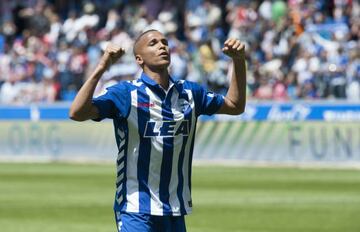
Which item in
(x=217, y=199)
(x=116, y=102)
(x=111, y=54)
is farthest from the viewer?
(x=217, y=199)

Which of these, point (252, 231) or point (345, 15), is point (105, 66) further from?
point (345, 15)

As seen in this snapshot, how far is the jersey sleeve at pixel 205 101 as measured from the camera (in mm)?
7156

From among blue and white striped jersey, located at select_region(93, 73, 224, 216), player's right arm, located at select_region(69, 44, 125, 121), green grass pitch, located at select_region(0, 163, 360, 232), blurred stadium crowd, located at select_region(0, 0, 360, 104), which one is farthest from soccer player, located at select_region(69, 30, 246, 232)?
blurred stadium crowd, located at select_region(0, 0, 360, 104)

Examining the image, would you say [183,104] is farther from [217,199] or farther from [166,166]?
[217,199]

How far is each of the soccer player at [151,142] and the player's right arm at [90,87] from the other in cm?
14

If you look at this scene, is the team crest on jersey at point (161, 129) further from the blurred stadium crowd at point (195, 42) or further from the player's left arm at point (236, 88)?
the blurred stadium crowd at point (195, 42)

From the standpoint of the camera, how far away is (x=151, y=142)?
271 inches

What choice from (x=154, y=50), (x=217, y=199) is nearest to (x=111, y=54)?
(x=154, y=50)

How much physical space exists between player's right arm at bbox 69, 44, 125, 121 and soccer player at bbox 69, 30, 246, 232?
0.47ft

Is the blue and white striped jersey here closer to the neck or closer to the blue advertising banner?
the neck

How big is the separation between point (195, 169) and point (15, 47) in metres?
11.0

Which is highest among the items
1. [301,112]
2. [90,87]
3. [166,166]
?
[90,87]

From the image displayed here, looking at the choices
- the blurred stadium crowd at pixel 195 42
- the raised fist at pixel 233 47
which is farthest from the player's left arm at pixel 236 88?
the blurred stadium crowd at pixel 195 42

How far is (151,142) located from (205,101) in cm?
59
